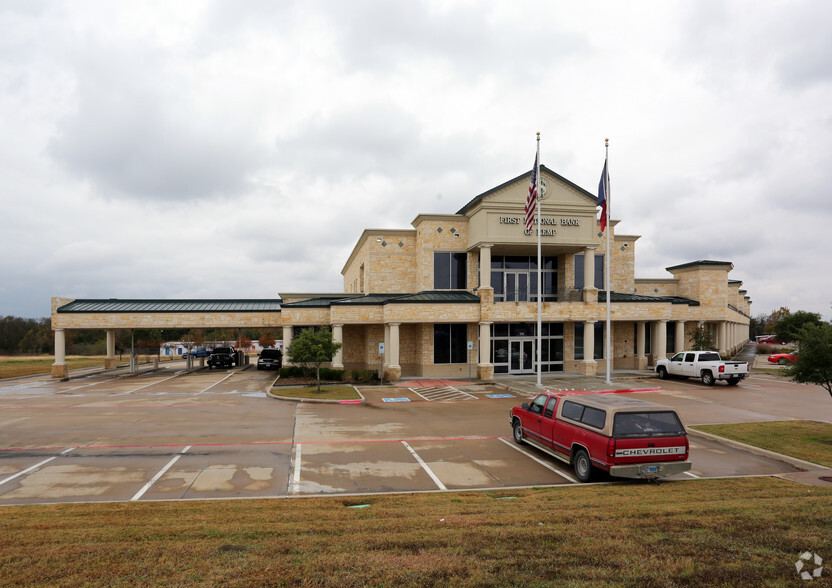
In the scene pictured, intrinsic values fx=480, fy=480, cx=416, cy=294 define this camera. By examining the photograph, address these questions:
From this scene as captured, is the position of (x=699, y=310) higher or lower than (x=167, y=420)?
higher

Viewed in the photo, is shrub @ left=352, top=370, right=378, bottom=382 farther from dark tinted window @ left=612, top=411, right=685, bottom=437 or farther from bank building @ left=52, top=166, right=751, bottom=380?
dark tinted window @ left=612, top=411, right=685, bottom=437

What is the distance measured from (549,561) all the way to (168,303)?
37.2m

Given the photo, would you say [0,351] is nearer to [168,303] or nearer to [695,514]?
[168,303]

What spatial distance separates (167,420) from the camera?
17719 millimetres

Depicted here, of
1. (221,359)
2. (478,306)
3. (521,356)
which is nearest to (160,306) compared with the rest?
(221,359)

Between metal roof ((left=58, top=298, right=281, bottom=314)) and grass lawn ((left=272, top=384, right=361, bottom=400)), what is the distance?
11.5 meters

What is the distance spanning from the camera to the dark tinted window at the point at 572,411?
36.4 feet

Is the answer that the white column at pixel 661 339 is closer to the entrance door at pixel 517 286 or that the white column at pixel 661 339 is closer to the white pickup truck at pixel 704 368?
the white pickup truck at pixel 704 368

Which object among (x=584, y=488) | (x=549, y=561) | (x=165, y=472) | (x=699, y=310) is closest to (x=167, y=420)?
(x=165, y=472)

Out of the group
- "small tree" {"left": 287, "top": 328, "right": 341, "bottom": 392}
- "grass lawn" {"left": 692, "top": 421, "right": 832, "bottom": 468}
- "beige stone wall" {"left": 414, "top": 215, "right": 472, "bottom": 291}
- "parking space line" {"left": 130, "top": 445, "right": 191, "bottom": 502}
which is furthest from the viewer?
"beige stone wall" {"left": 414, "top": 215, "right": 472, "bottom": 291}

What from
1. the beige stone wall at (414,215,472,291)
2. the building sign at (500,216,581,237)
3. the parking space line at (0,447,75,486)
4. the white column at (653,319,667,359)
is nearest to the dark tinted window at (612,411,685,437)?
the parking space line at (0,447,75,486)

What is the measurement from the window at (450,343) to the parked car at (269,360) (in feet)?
52.9

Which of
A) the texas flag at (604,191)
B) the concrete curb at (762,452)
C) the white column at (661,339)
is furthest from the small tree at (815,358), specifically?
the white column at (661,339)

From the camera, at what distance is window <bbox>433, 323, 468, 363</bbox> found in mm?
31969
